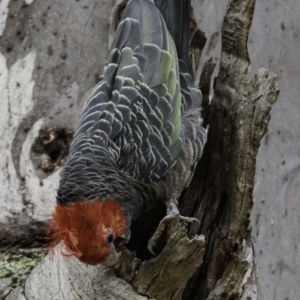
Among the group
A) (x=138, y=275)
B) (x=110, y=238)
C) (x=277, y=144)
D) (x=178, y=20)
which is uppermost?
(x=178, y=20)

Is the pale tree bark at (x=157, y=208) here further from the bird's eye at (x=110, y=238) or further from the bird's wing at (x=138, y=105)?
the bird's wing at (x=138, y=105)

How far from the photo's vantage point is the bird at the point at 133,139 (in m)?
3.16

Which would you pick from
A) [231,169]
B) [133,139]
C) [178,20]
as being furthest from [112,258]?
[178,20]

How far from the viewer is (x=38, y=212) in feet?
13.5

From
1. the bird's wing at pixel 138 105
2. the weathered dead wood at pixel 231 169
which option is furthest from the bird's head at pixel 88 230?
the weathered dead wood at pixel 231 169

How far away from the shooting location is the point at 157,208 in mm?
4047

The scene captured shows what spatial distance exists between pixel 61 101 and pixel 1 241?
3.31ft

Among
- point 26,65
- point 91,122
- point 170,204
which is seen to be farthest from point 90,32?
point 170,204

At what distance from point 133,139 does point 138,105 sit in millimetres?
215

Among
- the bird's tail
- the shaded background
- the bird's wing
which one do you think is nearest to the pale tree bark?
the bird's tail

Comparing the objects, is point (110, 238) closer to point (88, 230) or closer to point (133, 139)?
point (88, 230)

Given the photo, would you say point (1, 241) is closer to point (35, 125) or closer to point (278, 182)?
point (35, 125)

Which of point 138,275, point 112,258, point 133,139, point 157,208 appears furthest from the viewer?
point 157,208

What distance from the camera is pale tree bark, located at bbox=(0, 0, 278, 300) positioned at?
10.9 ft
